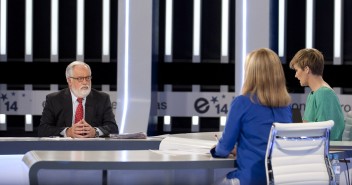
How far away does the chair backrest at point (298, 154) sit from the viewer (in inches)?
129

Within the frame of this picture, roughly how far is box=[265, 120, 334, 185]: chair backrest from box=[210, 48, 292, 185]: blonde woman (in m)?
0.12

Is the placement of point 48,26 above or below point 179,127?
above

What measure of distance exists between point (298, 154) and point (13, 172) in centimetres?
151

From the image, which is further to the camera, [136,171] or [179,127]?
[179,127]

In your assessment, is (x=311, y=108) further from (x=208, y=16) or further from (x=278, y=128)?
(x=208, y=16)

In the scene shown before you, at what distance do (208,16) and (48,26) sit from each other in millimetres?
1531

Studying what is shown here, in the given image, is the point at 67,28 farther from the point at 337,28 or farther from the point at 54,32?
the point at 337,28

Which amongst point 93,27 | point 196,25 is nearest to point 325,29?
point 196,25

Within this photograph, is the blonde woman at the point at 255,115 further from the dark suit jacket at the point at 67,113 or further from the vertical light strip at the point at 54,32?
the vertical light strip at the point at 54,32

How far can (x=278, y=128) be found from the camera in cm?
323

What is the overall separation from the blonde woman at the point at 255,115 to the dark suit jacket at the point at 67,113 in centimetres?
173

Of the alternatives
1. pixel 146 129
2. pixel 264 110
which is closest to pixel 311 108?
pixel 264 110

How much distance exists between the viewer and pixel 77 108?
5133 millimetres

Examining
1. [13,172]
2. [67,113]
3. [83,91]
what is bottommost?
[13,172]
